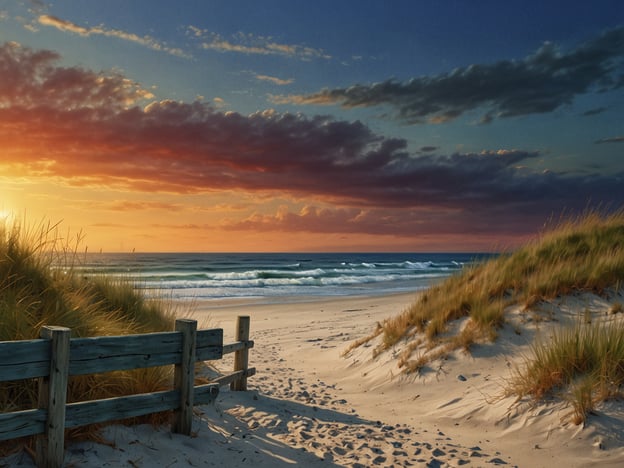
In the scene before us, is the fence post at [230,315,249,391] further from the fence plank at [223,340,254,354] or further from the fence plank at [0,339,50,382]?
→ the fence plank at [0,339,50,382]

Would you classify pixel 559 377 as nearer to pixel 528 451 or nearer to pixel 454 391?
pixel 528 451

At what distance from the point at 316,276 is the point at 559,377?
43553mm

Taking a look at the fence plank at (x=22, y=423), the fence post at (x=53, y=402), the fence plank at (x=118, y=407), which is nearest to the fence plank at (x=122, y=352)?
the fence post at (x=53, y=402)

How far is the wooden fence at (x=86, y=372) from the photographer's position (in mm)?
4707

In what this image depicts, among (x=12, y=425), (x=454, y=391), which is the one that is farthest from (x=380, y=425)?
(x=12, y=425)

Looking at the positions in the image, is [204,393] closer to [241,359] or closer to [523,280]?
[241,359]

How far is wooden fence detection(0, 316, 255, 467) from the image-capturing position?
471 cm

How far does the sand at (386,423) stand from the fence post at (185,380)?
0.14 metres

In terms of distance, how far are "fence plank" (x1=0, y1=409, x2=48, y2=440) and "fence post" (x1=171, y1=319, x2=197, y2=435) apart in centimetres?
170

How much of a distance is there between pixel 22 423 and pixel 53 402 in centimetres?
29

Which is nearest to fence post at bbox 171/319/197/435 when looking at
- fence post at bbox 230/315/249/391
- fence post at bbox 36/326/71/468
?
fence post at bbox 36/326/71/468

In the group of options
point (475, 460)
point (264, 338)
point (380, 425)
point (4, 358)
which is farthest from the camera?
point (264, 338)

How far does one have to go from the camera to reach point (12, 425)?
4645 mm

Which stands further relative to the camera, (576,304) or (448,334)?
(448,334)
